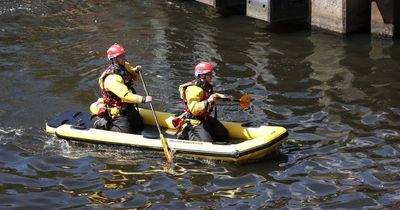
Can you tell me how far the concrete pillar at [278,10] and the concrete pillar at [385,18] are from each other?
6.36 feet

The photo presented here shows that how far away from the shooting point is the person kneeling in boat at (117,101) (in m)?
10.6

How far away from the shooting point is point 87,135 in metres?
10.7

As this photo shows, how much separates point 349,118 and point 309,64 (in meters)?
3.21

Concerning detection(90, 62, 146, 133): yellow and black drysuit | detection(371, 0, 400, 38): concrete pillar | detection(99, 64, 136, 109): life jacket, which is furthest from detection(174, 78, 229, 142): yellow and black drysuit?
detection(371, 0, 400, 38): concrete pillar

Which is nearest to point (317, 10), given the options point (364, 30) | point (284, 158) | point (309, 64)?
point (364, 30)

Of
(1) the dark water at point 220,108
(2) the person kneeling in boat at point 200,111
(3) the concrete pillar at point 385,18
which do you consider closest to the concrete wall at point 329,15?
(1) the dark water at point 220,108

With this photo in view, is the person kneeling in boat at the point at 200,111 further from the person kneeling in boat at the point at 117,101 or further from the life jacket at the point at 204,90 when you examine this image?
the person kneeling in boat at the point at 117,101

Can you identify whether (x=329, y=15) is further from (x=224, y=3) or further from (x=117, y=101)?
(x=117, y=101)

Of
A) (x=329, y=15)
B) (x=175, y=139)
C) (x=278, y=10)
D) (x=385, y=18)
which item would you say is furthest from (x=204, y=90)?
(x=278, y=10)

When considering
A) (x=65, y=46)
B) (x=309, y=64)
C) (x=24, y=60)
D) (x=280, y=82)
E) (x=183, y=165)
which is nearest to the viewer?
(x=183, y=165)

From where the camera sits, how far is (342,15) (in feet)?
51.3

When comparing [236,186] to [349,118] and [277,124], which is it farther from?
[349,118]

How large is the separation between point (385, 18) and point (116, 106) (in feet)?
24.9

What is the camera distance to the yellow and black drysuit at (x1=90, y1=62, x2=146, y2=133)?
10.6 metres
